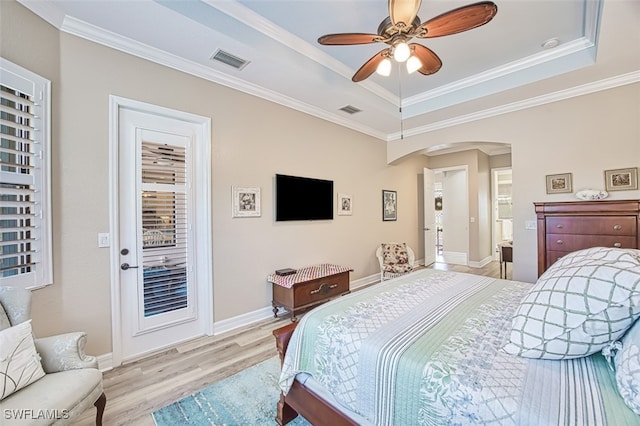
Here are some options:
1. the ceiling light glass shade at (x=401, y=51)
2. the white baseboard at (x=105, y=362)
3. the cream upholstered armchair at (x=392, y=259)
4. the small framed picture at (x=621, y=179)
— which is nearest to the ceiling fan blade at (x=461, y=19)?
the ceiling light glass shade at (x=401, y=51)

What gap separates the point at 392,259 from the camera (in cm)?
475

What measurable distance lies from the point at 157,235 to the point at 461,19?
3016 millimetres

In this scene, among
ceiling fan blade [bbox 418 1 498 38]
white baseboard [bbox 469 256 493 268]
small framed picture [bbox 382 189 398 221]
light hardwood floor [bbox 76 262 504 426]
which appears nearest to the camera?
ceiling fan blade [bbox 418 1 498 38]

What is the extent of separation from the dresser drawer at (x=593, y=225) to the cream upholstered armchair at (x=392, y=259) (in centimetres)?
200

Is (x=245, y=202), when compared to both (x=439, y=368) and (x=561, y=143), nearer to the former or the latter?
(x=439, y=368)

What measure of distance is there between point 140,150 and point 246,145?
1069 mm

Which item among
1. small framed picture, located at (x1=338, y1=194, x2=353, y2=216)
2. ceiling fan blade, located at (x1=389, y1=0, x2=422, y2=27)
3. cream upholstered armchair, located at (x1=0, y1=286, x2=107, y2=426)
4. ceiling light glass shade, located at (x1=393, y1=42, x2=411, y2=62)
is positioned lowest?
cream upholstered armchair, located at (x1=0, y1=286, x2=107, y2=426)

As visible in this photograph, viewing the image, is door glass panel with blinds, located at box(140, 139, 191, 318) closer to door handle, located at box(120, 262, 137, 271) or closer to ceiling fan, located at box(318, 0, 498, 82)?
door handle, located at box(120, 262, 137, 271)

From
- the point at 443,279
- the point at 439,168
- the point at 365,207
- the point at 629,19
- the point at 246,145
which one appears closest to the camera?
the point at 629,19

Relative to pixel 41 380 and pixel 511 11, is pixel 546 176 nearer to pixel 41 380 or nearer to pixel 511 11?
pixel 511 11

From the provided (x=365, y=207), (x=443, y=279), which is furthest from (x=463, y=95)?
(x=443, y=279)

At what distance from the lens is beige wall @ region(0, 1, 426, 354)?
2.08 meters

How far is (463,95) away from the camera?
3701mm

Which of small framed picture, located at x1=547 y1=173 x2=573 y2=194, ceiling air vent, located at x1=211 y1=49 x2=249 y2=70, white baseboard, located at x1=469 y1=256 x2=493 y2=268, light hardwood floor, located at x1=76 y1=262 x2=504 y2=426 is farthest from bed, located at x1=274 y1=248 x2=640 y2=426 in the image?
white baseboard, located at x1=469 y1=256 x2=493 y2=268
